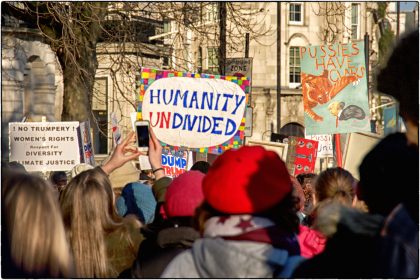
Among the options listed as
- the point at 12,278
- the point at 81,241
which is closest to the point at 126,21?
the point at 81,241

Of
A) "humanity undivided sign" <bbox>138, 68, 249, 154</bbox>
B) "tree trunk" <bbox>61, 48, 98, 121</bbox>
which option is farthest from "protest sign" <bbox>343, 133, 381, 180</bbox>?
"tree trunk" <bbox>61, 48, 98, 121</bbox>

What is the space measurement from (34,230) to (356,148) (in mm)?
6805

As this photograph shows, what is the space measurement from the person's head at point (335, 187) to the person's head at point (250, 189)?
2.17m

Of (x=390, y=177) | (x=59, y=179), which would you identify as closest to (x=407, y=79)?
(x=390, y=177)

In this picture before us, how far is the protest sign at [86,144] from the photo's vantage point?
1131cm

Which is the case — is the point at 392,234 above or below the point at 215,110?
below

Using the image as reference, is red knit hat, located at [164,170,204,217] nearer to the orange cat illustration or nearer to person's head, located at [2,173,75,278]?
person's head, located at [2,173,75,278]

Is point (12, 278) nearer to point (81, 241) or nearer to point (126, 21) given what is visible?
point (81, 241)

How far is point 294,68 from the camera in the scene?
4869 cm

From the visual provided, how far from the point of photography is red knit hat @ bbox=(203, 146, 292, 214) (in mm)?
3102

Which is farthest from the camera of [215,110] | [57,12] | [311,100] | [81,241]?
[57,12]

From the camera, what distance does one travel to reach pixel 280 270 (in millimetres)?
3039

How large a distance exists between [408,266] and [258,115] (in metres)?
44.5

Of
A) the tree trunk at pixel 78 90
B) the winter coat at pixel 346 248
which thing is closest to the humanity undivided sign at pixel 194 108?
the winter coat at pixel 346 248
